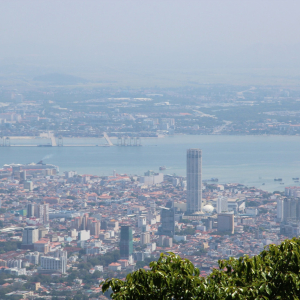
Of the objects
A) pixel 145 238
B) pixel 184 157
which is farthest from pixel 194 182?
pixel 184 157

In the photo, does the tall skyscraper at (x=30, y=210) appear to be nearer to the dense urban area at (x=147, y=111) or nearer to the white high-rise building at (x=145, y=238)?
the white high-rise building at (x=145, y=238)

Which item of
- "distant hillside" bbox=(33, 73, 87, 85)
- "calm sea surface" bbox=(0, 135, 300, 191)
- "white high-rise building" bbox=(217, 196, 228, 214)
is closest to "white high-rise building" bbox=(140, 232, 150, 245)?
"white high-rise building" bbox=(217, 196, 228, 214)

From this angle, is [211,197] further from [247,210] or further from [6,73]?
[6,73]

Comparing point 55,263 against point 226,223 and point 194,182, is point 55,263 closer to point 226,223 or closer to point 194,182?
point 226,223

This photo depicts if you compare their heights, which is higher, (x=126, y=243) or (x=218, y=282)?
(x=218, y=282)

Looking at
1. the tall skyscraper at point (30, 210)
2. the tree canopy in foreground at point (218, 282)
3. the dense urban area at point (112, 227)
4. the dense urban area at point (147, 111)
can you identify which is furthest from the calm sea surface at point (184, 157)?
the tree canopy in foreground at point (218, 282)

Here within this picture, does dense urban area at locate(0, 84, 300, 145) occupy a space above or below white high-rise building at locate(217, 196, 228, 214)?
above

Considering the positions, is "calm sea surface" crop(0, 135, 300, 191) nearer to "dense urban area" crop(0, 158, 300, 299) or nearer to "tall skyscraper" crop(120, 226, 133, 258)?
"dense urban area" crop(0, 158, 300, 299)
